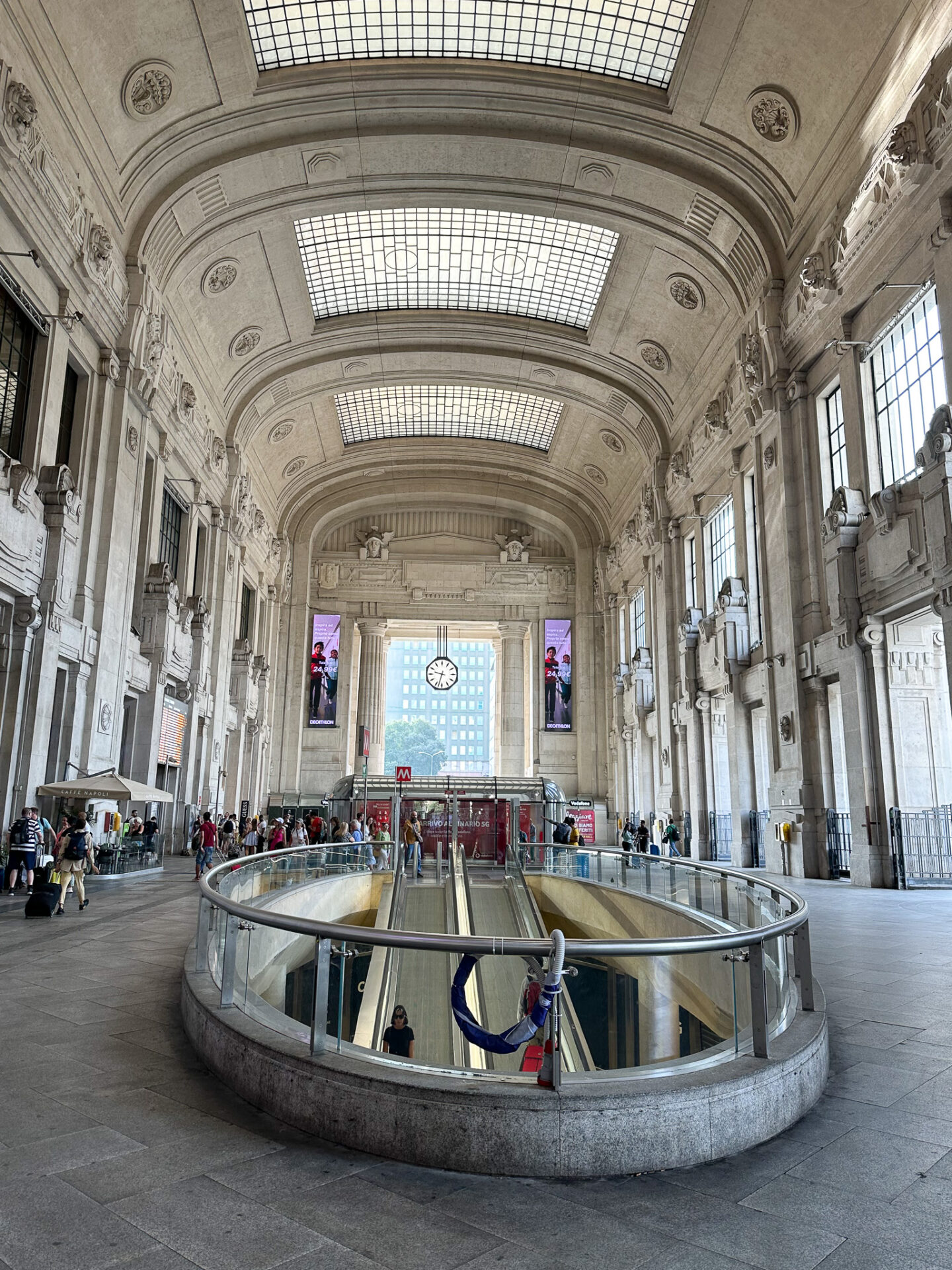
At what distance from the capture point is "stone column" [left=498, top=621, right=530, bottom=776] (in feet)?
119

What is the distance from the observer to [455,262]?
79.2 ft

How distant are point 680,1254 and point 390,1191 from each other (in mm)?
1062

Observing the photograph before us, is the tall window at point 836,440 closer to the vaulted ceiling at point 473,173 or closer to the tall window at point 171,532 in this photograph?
the vaulted ceiling at point 473,173

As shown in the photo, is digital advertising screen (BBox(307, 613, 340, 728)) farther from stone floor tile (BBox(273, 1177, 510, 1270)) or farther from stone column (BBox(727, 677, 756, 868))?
stone floor tile (BBox(273, 1177, 510, 1270))

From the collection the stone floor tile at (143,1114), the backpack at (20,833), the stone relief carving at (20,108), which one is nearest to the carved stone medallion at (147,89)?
the stone relief carving at (20,108)

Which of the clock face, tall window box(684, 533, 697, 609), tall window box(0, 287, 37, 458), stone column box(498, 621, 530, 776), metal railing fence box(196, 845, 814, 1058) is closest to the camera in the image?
metal railing fence box(196, 845, 814, 1058)

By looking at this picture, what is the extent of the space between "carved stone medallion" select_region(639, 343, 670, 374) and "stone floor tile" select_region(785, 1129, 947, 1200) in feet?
76.2

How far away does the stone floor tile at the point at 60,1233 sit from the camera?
8.54 ft

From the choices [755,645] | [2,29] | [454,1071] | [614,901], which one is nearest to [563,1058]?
[454,1071]

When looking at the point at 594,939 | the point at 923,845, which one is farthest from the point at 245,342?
the point at 594,939

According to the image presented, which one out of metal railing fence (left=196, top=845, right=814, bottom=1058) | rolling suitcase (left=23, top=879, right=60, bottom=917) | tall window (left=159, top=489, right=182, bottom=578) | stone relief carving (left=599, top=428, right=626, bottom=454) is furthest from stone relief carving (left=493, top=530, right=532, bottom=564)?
metal railing fence (left=196, top=845, right=814, bottom=1058)

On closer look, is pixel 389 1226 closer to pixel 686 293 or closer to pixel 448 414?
pixel 686 293

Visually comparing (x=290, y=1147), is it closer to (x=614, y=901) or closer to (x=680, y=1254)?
(x=680, y=1254)

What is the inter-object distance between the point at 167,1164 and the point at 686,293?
22331 mm
